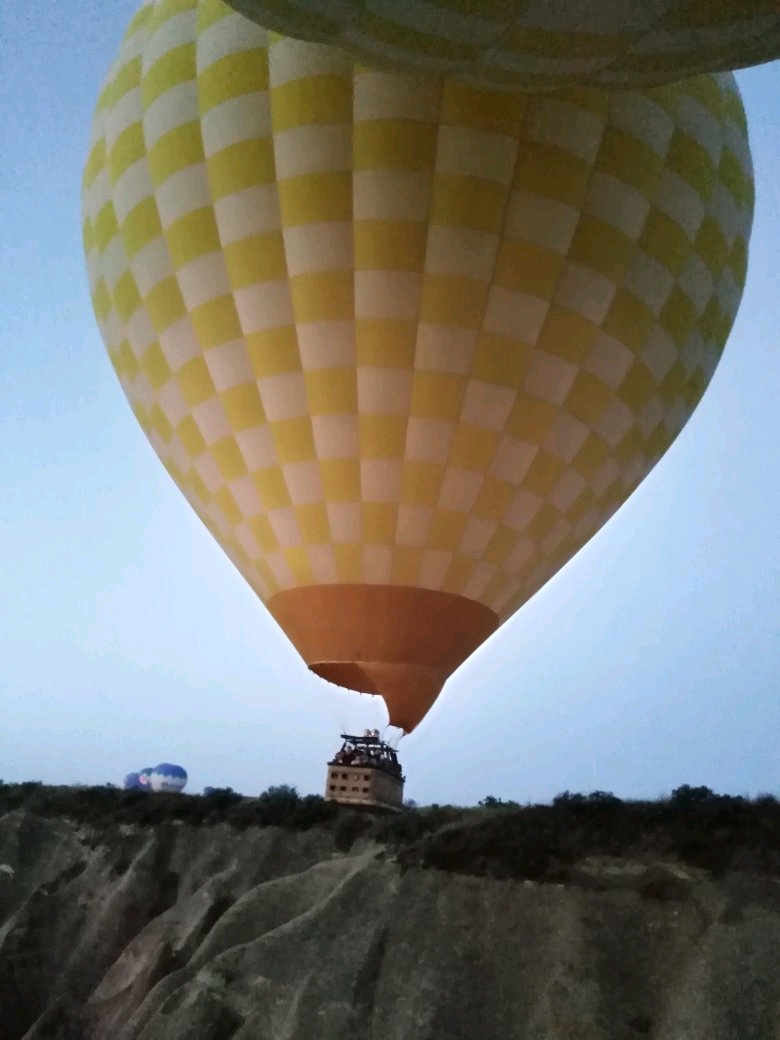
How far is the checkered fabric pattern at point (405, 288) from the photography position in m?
8.06

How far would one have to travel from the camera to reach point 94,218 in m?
10.1

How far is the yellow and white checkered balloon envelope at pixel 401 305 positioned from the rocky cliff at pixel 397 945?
201 inches

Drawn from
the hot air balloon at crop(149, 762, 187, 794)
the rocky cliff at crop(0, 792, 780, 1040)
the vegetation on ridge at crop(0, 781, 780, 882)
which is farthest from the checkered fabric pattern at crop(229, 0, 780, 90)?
the hot air balloon at crop(149, 762, 187, 794)

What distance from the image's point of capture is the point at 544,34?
154 inches

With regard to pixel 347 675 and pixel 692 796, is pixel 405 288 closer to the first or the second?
pixel 347 675

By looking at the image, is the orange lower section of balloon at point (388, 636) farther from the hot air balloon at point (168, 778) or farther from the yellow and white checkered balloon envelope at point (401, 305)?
the hot air balloon at point (168, 778)

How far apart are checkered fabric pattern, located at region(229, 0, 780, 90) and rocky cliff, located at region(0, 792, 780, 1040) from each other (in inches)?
402

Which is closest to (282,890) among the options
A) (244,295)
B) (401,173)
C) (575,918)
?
(575,918)

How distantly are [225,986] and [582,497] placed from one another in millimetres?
8555

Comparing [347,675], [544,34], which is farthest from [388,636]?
[544,34]

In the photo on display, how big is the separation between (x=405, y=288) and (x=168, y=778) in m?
18.6

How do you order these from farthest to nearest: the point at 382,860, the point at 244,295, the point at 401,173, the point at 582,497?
1. the point at 382,860
2. the point at 582,497
3. the point at 244,295
4. the point at 401,173

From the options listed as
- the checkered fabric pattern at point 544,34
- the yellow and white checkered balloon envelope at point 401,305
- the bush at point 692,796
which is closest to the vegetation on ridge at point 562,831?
the bush at point 692,796

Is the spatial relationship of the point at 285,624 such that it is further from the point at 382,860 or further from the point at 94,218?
the point at 382,860
